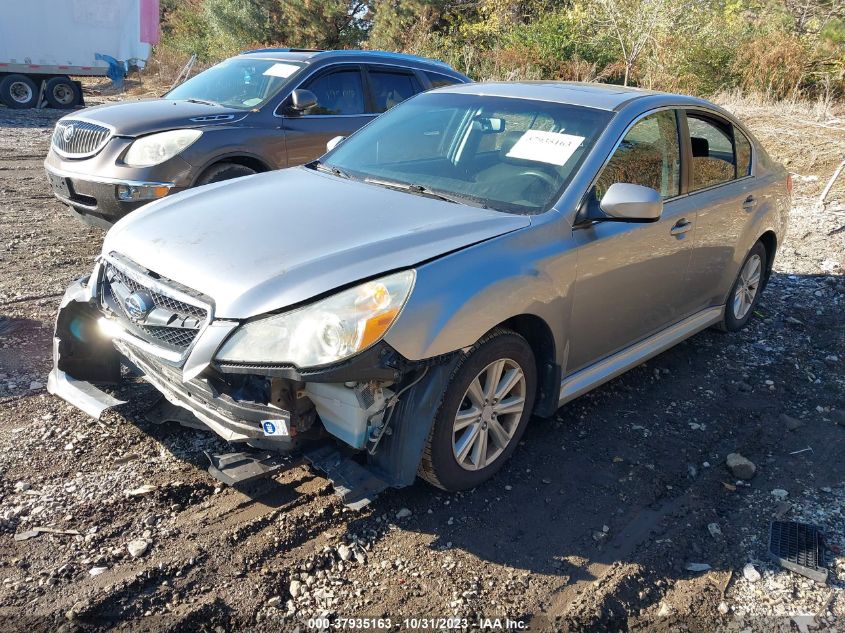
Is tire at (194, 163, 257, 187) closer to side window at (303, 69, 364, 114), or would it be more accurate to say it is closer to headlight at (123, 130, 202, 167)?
headlight at (123, 130, 202, 167)

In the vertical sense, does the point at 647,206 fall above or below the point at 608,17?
below

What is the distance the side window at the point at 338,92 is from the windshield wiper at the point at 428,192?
347cm

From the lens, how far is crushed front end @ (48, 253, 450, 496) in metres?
2.70

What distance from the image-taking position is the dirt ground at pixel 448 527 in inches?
106

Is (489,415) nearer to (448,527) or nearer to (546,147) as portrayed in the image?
(448,527)

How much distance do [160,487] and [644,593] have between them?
2.20m

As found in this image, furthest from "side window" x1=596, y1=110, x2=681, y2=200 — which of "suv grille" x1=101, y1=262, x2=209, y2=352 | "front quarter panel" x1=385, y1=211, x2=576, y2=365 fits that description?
"suv grille" x1=101, y1=262, x2=209, y2=352

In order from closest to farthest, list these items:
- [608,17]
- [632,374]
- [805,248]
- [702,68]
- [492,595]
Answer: [492,595]
[632,374]
[805,248]
[702,68]
[608,17]

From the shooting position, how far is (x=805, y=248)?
26.6 ft

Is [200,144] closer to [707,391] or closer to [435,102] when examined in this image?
[435,102]

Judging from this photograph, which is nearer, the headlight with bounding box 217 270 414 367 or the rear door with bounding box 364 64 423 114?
the headlight with bounding box 217 270 414 367

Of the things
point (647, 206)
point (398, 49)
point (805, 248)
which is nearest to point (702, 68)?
point (805, 248)

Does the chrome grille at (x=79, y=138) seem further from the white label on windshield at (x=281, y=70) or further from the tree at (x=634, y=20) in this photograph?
the tree at (x=634, y=20)

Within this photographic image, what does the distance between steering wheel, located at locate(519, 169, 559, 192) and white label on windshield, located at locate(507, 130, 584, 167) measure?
90 mm
